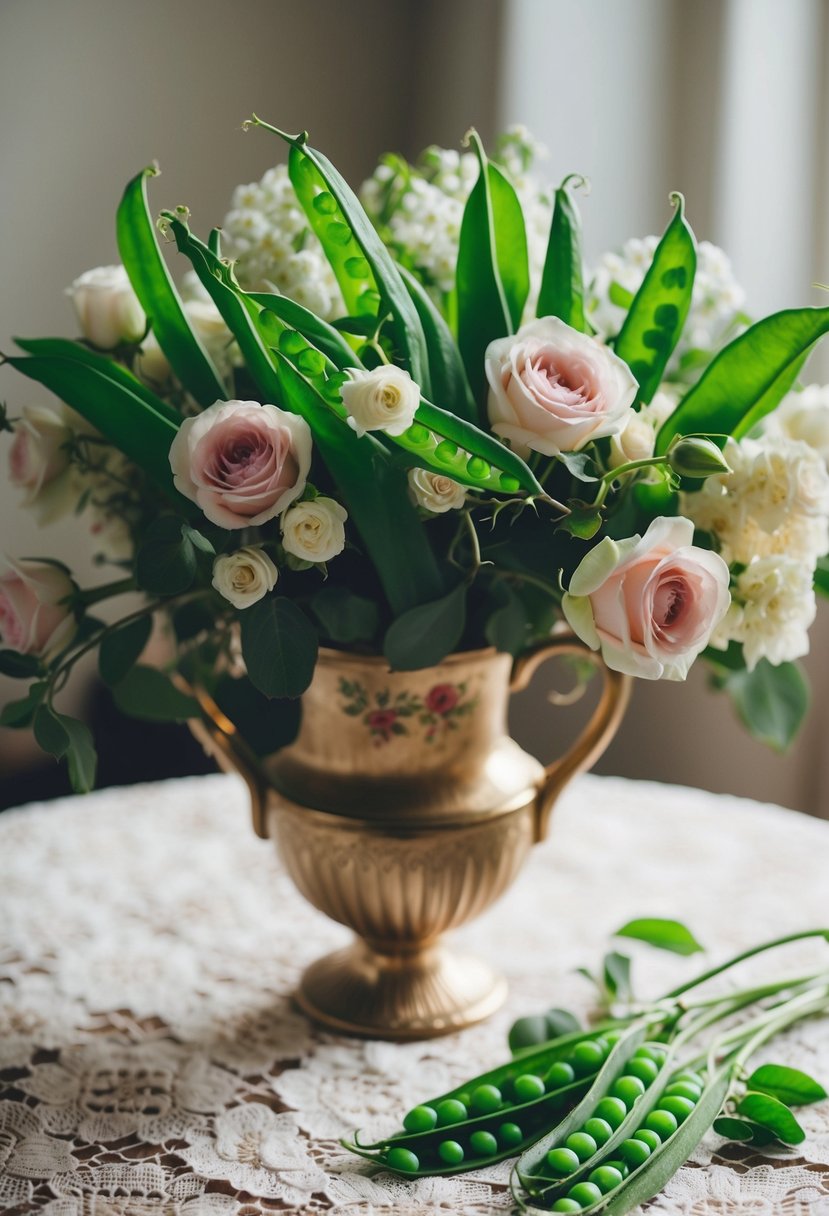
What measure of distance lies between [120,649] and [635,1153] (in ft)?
1.49

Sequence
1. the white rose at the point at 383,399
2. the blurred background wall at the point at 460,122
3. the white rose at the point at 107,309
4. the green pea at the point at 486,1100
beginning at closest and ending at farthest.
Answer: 1. the white rose at the point at 383,399
2. the green pea at the point at 486,1100
3. the white rose at the point at 107,309
4. the blurred background wall at the point at 460,122

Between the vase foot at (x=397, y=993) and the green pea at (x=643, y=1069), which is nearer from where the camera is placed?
the green pea at (x=643, y=1069)

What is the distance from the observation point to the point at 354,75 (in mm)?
2184

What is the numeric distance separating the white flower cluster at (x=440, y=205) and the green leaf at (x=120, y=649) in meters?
0.34

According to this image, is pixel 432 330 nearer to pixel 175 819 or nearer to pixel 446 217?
pixel 446 217

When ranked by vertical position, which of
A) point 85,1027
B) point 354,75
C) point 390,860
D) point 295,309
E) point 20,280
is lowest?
point 85,1027

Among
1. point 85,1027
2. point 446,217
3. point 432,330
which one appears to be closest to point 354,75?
point 446,217

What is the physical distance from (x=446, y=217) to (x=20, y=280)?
4.43 ft

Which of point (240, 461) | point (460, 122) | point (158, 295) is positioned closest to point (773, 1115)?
point (240, 461)

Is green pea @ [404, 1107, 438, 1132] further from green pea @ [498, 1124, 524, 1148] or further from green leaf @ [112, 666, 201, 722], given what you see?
green leaf @ [112, 666, 201, 722]

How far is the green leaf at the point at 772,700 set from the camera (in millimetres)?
899

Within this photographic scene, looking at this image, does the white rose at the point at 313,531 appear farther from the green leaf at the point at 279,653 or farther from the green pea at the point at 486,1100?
the green pea at the point at 486,1100

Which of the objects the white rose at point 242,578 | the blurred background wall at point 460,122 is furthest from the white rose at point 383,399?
the blurred background wall at point 460,122

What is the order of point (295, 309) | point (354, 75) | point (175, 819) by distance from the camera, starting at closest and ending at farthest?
point (295, 309), point (175, 819), point (354, 75)
